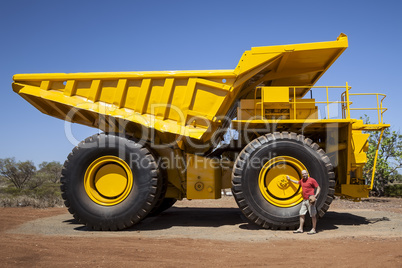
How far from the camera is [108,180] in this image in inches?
291

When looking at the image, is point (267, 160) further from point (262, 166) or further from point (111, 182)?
point (111, 182)

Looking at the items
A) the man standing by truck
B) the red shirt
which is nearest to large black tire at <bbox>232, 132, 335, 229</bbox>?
the man standing by truck

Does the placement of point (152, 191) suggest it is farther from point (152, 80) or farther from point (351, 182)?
point (351, 182)

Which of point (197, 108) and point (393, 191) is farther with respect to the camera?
point (393, 191)

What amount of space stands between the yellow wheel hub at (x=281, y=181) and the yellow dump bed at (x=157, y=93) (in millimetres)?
1568

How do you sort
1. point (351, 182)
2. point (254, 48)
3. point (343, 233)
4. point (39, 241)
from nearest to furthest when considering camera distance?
point (39, 241) → point (343, 233) → point (254, 48) → point (351, 182)

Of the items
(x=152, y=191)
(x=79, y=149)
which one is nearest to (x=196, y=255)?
(x=152, y=191)

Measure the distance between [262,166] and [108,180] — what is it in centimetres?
339

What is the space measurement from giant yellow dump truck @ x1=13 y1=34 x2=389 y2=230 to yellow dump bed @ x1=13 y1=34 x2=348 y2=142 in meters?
0.02

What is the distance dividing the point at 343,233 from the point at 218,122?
3.44 metres

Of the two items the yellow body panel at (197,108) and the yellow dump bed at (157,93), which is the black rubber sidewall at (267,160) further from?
the yellow dump bed at (157,93)

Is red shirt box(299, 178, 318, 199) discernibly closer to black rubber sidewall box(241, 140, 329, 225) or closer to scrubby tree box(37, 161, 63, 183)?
black rubber sidewall box(241, 140, 329, 225)

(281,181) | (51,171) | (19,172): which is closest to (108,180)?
(281,181)

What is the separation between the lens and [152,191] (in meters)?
7.11
